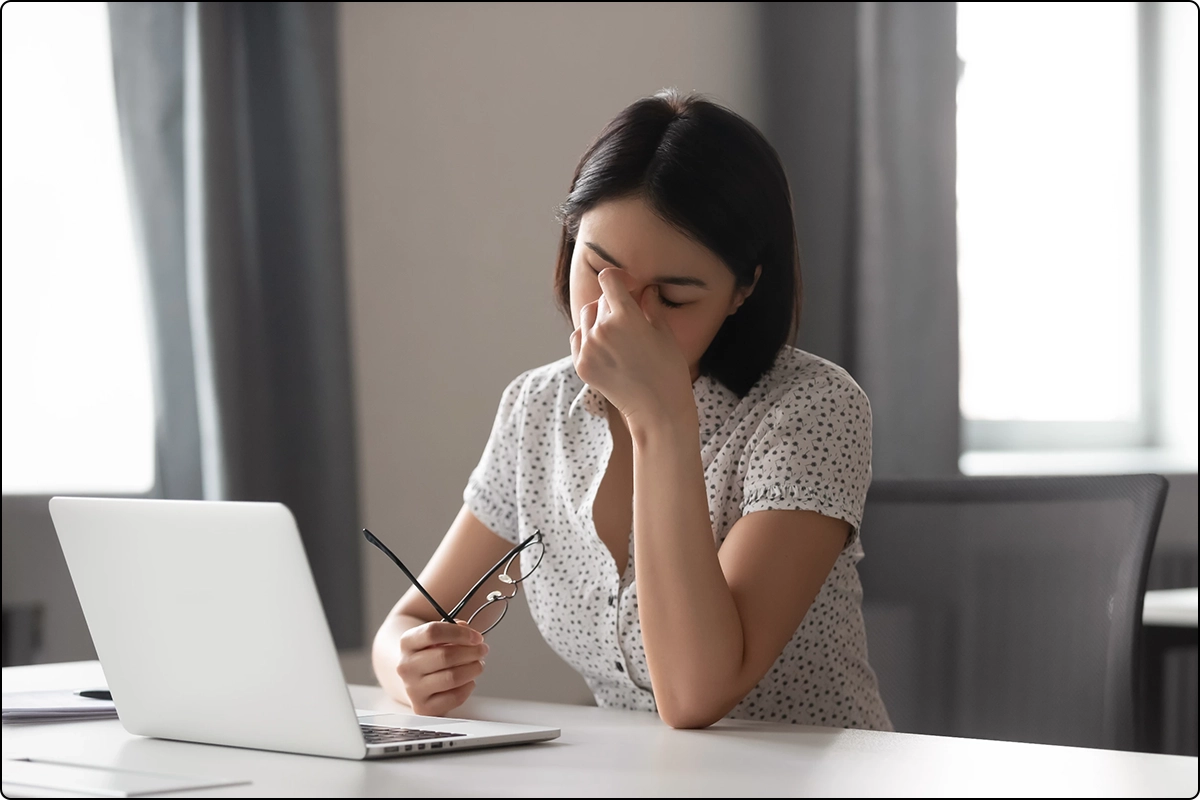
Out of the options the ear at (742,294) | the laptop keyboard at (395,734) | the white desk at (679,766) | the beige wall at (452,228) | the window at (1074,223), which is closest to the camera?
the white desk at (679,766)

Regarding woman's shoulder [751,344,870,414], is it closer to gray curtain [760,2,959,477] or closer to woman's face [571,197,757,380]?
woman's face [571,197,757,380]

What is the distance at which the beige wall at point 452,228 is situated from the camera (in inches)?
97.1

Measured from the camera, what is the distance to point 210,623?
2.85 feet

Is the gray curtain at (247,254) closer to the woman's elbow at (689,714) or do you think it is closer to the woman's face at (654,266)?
the woman's face at (654,266)

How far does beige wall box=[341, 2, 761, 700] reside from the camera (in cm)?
247

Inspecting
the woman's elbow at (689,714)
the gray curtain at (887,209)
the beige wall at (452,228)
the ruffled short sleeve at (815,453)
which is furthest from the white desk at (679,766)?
the gray curtain at (887,209)

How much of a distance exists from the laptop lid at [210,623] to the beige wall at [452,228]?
1482 mm

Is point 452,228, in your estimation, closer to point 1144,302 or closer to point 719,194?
point 719,194

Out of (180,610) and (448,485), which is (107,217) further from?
(180,610)

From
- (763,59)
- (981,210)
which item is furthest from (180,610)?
(981,210)

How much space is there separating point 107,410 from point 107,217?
32 centimetres

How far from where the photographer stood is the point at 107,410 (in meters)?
2.18

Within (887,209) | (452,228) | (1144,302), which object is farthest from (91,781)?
(1144,302)

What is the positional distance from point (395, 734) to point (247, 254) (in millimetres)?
1398
